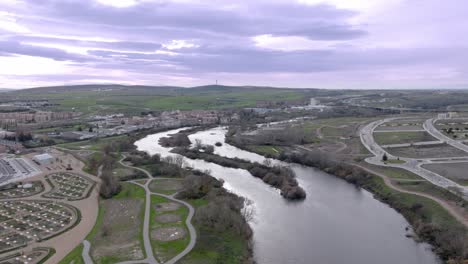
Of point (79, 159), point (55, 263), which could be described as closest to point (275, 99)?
point (79, 159)

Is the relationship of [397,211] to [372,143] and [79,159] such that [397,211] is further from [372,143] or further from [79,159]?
[79,159]

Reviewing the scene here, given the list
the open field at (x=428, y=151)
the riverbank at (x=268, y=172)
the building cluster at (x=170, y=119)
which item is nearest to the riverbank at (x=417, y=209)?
the riverbank at (x=268, y=172)

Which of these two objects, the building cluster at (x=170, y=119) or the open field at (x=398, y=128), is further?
the building cluster at (x=170, y=119)

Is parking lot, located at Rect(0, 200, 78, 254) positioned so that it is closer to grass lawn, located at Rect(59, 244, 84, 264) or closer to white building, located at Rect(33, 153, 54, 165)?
Answer: grass lawn, located at Rect(59, 244, 84, 264)

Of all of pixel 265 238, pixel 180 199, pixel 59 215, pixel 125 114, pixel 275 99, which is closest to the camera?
pixel 265 238

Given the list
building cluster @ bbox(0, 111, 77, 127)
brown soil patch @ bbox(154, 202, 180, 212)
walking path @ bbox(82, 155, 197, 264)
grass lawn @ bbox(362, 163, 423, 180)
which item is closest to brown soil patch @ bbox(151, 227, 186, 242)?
walking path @ bbox(82, 155, 197, 264)

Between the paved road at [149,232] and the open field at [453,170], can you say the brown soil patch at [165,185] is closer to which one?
the paved road at [149,232]
